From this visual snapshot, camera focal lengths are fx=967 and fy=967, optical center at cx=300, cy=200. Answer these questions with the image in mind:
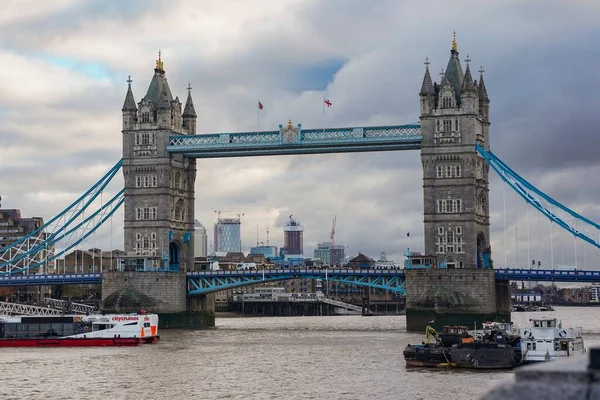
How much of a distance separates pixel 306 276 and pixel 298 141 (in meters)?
15.6

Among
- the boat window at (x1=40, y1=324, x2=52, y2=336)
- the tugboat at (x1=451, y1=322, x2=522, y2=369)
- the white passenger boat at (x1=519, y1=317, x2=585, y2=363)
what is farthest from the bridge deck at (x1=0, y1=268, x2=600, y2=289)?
the tugboat at (x1=451, y1=322, x2=522, y2=369)

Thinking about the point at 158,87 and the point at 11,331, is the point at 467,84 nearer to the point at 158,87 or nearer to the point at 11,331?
the point at 158,87

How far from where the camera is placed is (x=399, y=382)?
49188mm

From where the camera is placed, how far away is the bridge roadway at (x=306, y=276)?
99250 millimetres

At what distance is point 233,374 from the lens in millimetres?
54062

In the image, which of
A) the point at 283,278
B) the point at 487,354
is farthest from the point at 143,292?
the point at 487,354

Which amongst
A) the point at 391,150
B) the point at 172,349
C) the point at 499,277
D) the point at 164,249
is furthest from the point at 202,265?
the point at 172,349

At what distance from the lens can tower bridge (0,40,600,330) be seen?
100m

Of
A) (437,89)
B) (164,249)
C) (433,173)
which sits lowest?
(164,249)

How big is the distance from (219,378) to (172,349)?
2280cm

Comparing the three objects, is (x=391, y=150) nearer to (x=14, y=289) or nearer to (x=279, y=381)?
(x=279, y=381)

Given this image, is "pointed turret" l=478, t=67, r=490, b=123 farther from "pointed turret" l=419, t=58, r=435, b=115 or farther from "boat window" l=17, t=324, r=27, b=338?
"boat window" l=17, t=324, r=27, b=338

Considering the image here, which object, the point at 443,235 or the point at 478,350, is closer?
the point at 478,350

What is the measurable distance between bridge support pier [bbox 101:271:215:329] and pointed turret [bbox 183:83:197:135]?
67.4ft
